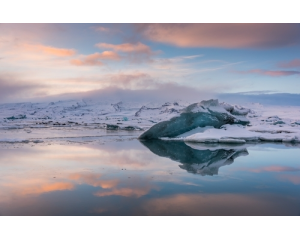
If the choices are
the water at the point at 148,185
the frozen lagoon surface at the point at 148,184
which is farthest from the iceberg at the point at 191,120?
the water at the point at 148,185

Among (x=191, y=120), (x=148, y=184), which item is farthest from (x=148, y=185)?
(x=191, y=120)

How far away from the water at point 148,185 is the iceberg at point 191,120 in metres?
4.49

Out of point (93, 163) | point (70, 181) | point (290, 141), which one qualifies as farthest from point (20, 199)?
point (290, 141)

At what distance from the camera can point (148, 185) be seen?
4020mm

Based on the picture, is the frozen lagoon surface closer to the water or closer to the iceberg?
the water

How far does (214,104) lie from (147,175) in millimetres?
8029

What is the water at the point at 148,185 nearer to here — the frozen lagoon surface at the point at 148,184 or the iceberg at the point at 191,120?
the frozen lagoon surface at the point at 148,184

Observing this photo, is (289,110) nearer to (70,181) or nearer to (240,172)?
(240,172)

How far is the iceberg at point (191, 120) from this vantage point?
11.0 m

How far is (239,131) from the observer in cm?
1046

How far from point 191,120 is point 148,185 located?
7.57m

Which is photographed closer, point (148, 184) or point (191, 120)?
point (148, 184)

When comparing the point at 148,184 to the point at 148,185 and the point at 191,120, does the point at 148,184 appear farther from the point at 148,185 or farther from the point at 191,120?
the point at 191,120

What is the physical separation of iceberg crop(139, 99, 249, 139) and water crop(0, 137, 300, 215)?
4.49m
